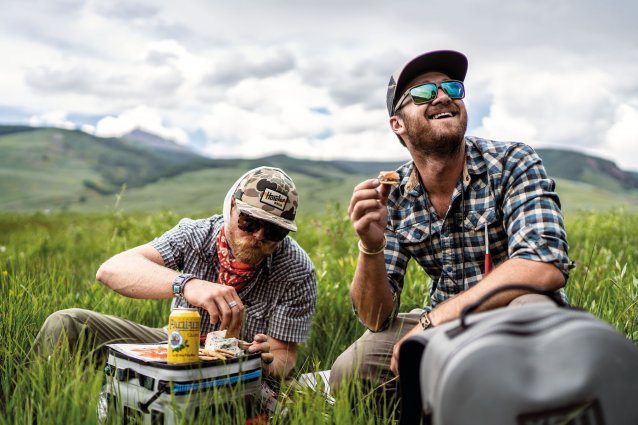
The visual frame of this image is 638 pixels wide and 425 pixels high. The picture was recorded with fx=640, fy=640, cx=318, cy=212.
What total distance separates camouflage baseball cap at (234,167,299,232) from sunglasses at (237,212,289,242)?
→ 0.14 ft

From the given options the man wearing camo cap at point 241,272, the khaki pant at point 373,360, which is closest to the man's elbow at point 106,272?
the man wearing camo cap at point 241,272

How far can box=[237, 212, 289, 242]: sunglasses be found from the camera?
3.43 meters

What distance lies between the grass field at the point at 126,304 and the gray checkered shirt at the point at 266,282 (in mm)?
288

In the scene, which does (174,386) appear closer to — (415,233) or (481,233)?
(415,233)

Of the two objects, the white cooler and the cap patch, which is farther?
the cap patch

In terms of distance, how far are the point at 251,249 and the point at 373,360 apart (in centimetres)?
91

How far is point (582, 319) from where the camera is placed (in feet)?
6.31

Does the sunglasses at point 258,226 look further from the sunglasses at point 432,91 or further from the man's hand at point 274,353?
the sunglasses at point 432,91

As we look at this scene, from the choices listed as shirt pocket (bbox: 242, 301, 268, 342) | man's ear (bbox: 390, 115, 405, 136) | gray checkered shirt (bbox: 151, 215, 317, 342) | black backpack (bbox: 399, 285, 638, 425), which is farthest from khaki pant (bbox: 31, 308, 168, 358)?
black backpack (bbox: 399, 285, 638, 425)

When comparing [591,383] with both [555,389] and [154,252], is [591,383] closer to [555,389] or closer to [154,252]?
[555,389]

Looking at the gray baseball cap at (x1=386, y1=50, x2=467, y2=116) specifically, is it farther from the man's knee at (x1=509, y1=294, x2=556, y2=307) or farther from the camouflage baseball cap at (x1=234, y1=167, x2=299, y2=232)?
the man's knee at (x1=509, y1=294, x2=556, y2=307)

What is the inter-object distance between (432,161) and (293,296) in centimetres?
111

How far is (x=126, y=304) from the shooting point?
186 inches

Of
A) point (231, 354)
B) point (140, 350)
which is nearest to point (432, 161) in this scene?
point (231, 354)
